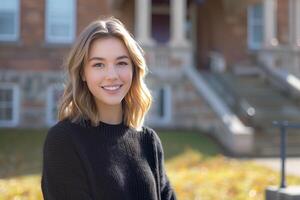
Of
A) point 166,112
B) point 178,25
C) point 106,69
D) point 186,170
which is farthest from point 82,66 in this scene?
point 178,25

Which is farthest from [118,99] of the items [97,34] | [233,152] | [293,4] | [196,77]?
[293,4]

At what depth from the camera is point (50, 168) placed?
2141mm

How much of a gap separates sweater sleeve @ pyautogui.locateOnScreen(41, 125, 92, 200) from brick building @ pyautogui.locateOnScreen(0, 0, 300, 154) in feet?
39.0

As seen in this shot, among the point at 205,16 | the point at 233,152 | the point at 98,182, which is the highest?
the point at 205,16

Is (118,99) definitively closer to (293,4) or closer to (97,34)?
(97,34)

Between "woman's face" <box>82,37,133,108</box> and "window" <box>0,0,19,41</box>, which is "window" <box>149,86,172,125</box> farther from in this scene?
"woman's face" <box>82,37,133,108</box>

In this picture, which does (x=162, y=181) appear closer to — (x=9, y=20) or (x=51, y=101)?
(x=51, y=101)

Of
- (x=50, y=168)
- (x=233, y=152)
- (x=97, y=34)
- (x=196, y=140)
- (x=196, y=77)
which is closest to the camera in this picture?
(x=50, y=168)

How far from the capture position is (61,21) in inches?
758

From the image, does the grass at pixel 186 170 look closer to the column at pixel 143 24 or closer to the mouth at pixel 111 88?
the column at pixel 143 24

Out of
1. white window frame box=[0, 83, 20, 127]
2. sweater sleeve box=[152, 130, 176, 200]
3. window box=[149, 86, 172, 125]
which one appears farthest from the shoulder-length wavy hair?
white window frame box=[0, 83, 20, 127]

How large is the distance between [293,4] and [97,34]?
62.0ft

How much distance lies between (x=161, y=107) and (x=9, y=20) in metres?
6.52

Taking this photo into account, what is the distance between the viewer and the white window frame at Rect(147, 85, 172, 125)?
679 inches
